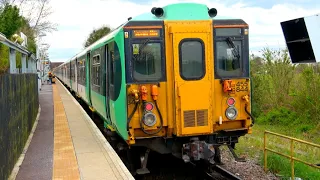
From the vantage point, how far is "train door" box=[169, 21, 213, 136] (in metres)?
7.36

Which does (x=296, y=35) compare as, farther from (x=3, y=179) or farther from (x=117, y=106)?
(x=3, y=179)

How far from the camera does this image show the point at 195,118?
7.40 m

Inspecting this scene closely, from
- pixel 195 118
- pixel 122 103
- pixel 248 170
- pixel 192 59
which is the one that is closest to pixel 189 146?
pixel 195 118

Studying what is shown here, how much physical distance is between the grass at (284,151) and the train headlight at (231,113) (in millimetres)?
2261

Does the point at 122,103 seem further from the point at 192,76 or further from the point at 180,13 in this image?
the point at 180,13

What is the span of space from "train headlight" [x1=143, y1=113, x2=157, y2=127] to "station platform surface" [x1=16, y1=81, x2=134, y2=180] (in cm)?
93

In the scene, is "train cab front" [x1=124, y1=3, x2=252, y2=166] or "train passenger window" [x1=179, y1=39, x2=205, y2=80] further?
"train passenger window" [x1=179, y1=39, x2=205, y2=80]

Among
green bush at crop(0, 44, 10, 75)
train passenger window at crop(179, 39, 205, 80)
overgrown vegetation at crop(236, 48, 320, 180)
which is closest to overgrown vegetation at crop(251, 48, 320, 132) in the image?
overgrown vegetation at crop(236, 48, 320, 180)

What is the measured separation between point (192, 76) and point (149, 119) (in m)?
1.15

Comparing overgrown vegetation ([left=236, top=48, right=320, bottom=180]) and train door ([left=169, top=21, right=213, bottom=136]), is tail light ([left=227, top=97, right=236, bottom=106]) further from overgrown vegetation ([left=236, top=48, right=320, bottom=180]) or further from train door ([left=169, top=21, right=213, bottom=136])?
overgrown vegetation ([left=236, top=48, right=320, bottom=180])

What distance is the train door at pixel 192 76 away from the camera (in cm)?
736

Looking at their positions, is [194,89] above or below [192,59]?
below

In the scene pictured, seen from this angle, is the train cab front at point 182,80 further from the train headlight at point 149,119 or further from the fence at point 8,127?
the fence at point 8,127

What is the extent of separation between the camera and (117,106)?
8023 millimetres
